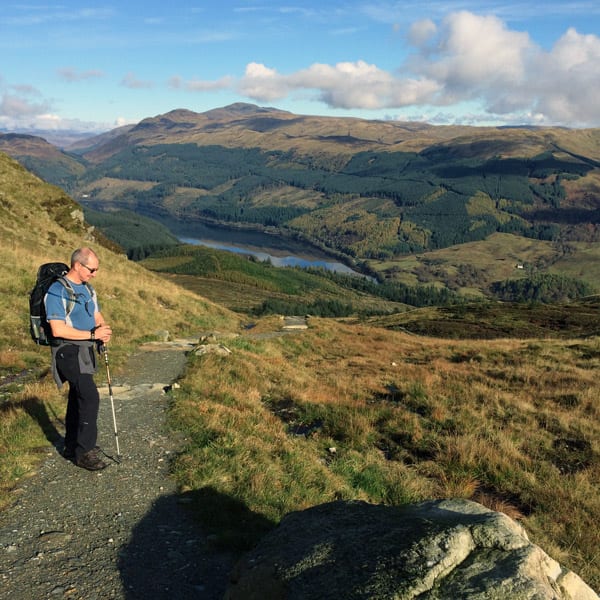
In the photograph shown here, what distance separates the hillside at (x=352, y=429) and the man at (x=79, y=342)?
115cm

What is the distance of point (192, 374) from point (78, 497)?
817cm

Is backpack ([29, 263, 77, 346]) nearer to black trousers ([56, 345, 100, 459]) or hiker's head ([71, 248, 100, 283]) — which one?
hiker's head ([71, 248, 100, 283])

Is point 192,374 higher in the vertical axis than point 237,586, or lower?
lower

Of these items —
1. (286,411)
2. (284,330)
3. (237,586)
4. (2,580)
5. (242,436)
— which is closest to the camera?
(237,586)

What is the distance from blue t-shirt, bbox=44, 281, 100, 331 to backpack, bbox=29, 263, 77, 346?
0.07m

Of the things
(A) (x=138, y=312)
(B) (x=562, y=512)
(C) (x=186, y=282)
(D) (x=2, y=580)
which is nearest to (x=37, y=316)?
(D) (x=2, y=580)

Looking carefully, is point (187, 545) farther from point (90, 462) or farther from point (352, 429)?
point (352, 429)

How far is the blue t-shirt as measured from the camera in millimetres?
8266

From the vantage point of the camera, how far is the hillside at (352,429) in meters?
8.73

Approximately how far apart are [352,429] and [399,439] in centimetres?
148

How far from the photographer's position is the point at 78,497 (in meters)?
8.08

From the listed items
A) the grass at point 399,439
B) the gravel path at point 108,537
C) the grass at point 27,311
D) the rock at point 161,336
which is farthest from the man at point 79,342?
the rock at point 161,336

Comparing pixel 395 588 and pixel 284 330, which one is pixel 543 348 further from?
pixel 395 588

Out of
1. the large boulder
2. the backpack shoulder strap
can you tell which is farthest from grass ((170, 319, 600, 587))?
the backpack shoulder strap
